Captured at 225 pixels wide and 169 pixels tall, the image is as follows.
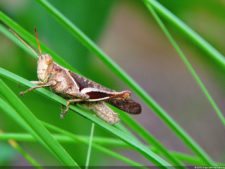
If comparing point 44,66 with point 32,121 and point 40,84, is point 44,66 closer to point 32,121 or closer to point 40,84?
point 40,84

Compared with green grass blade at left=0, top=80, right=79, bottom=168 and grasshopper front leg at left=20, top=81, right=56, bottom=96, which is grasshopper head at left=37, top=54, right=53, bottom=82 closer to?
grasshopper front leg at left=20, top=81, right=56, bottom=96

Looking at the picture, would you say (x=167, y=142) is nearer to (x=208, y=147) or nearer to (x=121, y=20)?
(x=208, y=147)

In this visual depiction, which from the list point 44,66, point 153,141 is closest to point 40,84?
point 44,66

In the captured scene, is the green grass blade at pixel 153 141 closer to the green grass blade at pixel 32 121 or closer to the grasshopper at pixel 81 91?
the grasshopper at pixel 81 91

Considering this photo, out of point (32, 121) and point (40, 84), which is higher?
point (40, 84)

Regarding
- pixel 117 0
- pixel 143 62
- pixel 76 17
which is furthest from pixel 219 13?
pixel 143 62

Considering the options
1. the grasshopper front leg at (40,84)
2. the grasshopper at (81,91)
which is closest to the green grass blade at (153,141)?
the grasshopper at (81,91)
